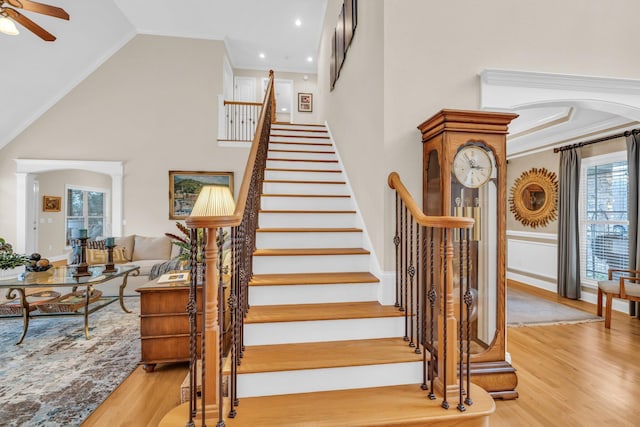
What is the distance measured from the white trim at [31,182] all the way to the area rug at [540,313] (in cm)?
739

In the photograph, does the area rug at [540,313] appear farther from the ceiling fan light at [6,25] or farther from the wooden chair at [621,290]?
the ceiling fan light at [6,25]

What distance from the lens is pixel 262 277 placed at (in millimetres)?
2551

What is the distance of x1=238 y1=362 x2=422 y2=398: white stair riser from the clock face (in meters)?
1.29

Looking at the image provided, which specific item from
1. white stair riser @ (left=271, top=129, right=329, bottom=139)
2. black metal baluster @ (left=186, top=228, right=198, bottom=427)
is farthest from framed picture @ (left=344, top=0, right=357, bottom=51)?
black metal baluster @ (left=186, top=228, right=198, bottom=427)

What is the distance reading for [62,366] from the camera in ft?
9.04

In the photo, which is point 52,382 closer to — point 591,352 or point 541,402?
A: point 541,402

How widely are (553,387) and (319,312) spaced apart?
1.96 metres

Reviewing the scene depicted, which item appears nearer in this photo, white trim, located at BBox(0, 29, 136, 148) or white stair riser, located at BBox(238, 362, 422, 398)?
white stair riser, located at BBox(238, 362, 422, 398)

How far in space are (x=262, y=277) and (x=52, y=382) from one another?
190cm

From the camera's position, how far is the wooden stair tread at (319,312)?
2.09 meters

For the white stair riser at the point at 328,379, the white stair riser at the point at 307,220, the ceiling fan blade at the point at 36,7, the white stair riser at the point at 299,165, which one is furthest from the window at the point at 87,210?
the white stair riser at the point at 328,379

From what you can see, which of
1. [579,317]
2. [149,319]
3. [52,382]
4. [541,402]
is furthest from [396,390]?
[579,317]

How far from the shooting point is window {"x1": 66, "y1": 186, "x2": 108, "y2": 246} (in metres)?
8.38

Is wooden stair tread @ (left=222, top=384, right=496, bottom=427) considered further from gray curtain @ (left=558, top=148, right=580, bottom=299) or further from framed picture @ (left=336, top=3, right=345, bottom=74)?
gray curtain @ (left=558, top=148, right=580, bottom=299)
